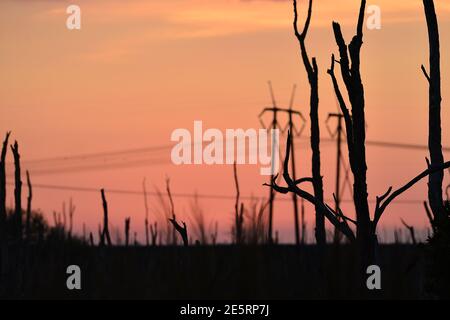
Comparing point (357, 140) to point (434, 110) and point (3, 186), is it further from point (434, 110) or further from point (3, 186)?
point (3, 186)

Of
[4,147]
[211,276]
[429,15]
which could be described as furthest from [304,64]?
[4,147]

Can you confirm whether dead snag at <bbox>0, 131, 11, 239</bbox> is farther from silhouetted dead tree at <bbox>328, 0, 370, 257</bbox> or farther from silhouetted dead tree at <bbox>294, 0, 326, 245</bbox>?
silhouetted dead tree at <bbox>328, 0, 370, 257</bbox>

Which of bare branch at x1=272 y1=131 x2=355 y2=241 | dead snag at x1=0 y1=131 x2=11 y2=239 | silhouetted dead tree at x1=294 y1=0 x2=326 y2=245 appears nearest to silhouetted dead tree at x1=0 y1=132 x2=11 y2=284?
dead snag at x1=0 y1=131 x2=11 y2=239

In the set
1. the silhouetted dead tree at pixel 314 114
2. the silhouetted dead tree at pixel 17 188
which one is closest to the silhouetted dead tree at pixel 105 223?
the silhouetted dead tree at pixel 17 188

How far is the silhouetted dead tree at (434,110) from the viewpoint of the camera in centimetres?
1930

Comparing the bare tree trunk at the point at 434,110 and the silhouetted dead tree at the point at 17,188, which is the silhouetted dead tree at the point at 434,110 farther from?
the silhouetted dead tree at the point at 17,188

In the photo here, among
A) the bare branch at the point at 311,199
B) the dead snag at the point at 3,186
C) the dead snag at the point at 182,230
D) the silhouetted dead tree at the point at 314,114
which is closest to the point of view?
the bare branch at the point at 311,199

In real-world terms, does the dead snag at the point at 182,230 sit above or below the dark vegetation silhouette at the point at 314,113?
below

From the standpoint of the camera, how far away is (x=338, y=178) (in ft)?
207

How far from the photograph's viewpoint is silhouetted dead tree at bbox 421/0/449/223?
63.3 ft

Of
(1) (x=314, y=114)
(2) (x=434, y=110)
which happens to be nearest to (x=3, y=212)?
(1) (x=314, y=114)

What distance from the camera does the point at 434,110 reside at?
1962 centimetres

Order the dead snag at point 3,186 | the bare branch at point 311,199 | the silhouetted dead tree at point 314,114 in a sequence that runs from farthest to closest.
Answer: the dead snag at point 3,186 < the silhouetted dead tree at point 314,114 < the bare branch at point 311,199
